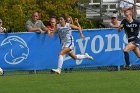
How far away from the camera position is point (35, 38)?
644 inches

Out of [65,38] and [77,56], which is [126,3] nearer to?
[77,56]

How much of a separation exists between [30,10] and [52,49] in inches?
736

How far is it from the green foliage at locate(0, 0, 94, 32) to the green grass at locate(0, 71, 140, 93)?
17.9 m

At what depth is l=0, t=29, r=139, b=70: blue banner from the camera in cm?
1600

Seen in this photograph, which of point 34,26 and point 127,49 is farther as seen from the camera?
point 34,26

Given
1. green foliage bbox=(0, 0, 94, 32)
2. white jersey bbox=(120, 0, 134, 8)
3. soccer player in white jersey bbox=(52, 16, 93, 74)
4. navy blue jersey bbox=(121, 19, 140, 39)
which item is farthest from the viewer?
green foliage bbox=(0, 0, 94, 32)

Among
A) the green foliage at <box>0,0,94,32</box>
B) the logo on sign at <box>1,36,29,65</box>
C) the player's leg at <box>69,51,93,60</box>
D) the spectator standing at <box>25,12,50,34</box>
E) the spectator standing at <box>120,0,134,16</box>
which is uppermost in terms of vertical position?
the spectator standing at <box>25,12,50,34</box>

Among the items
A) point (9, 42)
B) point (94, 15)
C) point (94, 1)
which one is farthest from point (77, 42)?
point (94, 1)

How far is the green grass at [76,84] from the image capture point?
35.9ft

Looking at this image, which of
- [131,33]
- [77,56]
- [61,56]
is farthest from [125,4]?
[61,56]

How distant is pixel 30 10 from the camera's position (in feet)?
115

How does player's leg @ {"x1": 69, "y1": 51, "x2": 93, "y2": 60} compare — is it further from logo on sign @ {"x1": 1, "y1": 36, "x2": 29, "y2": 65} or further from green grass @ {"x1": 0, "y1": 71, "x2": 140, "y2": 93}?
green grass @ {"x1": 0, "y1": 71, "x2": 140, "y2": 93}

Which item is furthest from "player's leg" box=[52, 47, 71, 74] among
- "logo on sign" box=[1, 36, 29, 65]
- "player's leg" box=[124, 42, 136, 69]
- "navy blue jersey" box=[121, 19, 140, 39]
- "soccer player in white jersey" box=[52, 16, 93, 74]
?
"navy blue jersey" box=[121, 19, 140, 39]

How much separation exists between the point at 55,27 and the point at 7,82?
429cm
